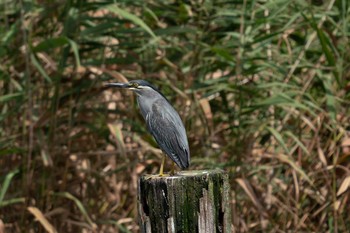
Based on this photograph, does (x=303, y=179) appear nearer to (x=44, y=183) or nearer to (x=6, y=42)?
(x=44, y=183)

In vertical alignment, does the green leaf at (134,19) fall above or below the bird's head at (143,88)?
above

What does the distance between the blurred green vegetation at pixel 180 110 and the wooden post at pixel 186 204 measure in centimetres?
210

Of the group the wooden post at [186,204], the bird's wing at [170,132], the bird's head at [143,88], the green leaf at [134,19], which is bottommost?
the wooden post at [186,204]

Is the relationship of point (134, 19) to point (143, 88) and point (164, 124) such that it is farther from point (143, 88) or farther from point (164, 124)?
point (164, 124)

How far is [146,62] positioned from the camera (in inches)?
208

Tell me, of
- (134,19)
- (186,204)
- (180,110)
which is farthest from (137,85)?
(186,204)

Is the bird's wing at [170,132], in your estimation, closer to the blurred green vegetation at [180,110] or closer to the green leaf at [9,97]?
the blurred green vegetation at [180,110]

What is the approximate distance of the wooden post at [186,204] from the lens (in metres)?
2.76

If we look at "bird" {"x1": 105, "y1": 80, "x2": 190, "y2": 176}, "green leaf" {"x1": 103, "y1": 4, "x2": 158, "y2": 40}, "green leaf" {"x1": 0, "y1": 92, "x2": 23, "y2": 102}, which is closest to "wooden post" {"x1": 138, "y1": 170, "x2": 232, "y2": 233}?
"bird" {"x1": 105, "y1": 80, "x2": 190, "y2": 176}

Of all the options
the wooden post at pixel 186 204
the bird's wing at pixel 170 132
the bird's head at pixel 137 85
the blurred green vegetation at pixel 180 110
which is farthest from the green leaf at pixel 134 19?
the wooden post at pixel 186 204

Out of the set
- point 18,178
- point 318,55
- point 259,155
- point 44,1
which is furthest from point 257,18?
point 18,178

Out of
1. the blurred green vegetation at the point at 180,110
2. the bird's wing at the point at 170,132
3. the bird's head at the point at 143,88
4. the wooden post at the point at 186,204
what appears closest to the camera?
the wooden post at the point at 186,204

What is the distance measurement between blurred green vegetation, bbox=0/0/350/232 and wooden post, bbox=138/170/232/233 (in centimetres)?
210

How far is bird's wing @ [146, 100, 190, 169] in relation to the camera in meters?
3.71
